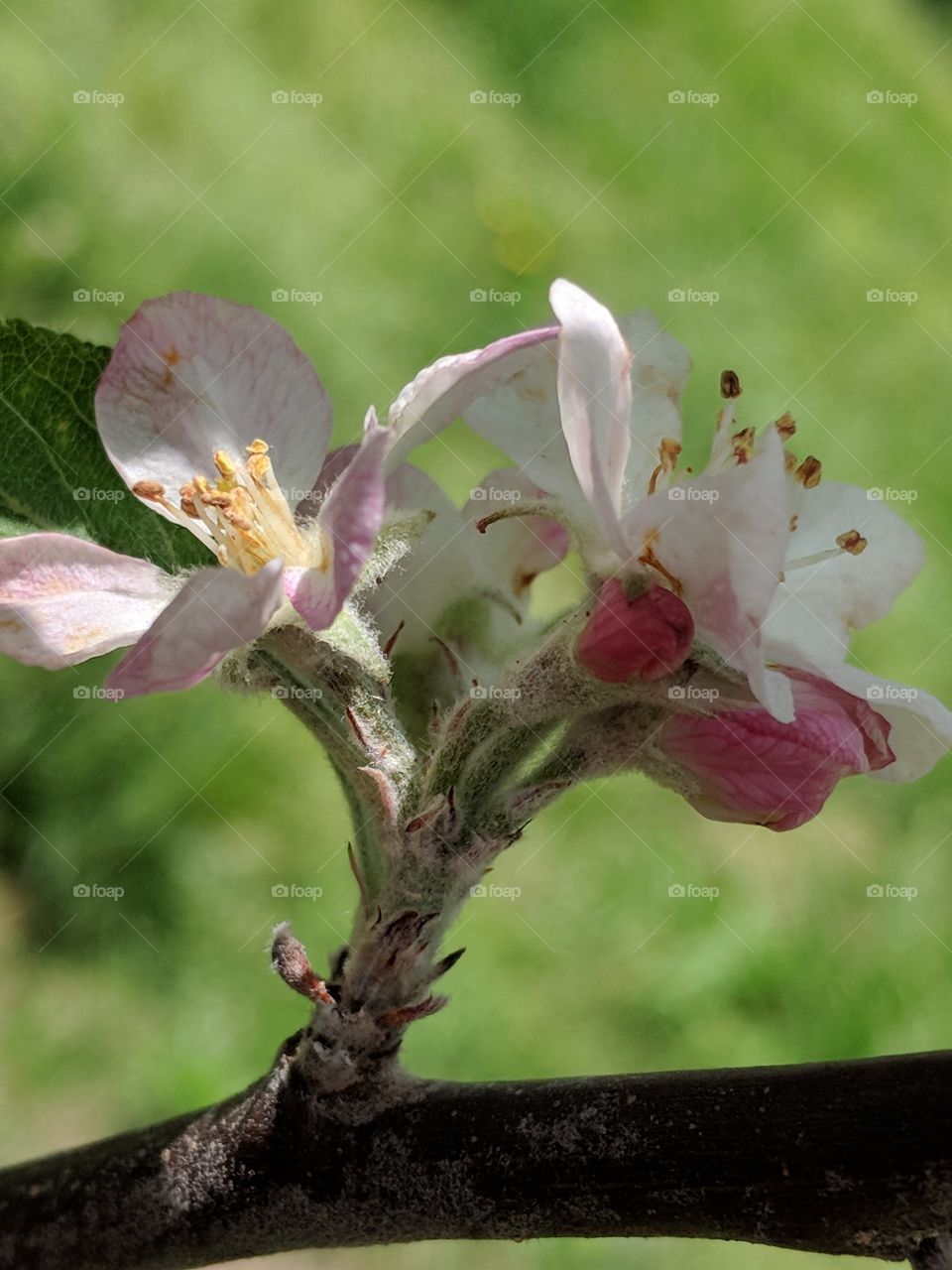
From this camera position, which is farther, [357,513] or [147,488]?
[147,488]

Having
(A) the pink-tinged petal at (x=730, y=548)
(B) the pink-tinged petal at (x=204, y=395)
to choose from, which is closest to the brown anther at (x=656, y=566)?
(A) the pink-tinged petal at (x=730, y=548)

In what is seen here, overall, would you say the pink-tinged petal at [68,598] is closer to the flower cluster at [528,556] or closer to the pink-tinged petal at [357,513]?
the flower cluster at [528,556]

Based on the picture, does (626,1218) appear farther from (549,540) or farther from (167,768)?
(167,768)

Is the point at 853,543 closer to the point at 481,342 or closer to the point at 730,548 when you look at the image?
the point at 730,548

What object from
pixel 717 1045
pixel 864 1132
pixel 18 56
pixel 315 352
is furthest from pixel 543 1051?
pixel 18 56

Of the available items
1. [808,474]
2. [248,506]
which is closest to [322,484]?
[248,506]

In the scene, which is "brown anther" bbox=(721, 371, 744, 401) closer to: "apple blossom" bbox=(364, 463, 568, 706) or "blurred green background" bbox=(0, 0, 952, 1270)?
"apple blossom" bbox=(364, 463, 568, 706)
